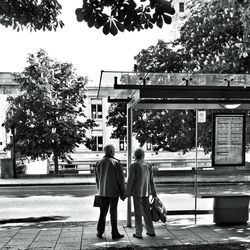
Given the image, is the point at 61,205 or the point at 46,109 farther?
the point at 46,109

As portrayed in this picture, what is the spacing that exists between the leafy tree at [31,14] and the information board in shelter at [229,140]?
409 centimetres

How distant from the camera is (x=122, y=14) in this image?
170 inches

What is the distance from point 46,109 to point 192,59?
9.87m

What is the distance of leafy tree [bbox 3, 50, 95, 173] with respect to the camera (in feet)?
74.2

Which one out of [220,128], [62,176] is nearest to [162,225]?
[220,128]

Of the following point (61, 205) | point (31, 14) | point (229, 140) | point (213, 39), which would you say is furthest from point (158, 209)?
point (213, 39)

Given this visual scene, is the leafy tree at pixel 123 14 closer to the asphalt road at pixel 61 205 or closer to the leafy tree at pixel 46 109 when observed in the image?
the asphalt road at pixel 61 205

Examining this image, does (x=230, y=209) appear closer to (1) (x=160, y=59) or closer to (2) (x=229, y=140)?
(2) (x=229, y=140)

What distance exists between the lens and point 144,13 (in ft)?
14.5

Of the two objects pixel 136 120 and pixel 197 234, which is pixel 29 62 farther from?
pixel 197 234

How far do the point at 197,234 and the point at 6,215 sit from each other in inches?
232

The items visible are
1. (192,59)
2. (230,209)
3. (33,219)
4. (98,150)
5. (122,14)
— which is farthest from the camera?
(98,150)

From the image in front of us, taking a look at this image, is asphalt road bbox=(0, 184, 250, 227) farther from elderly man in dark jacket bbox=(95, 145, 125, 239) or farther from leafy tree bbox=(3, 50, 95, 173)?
leafy tree bbox=(3, 50, 95, 173)

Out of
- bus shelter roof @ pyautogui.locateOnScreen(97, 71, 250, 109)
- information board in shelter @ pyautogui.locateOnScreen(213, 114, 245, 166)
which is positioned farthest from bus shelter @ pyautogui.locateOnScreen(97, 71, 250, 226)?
information board in shelter @ pyautogui.locateOnScreen(213, 114, 245, 166)
